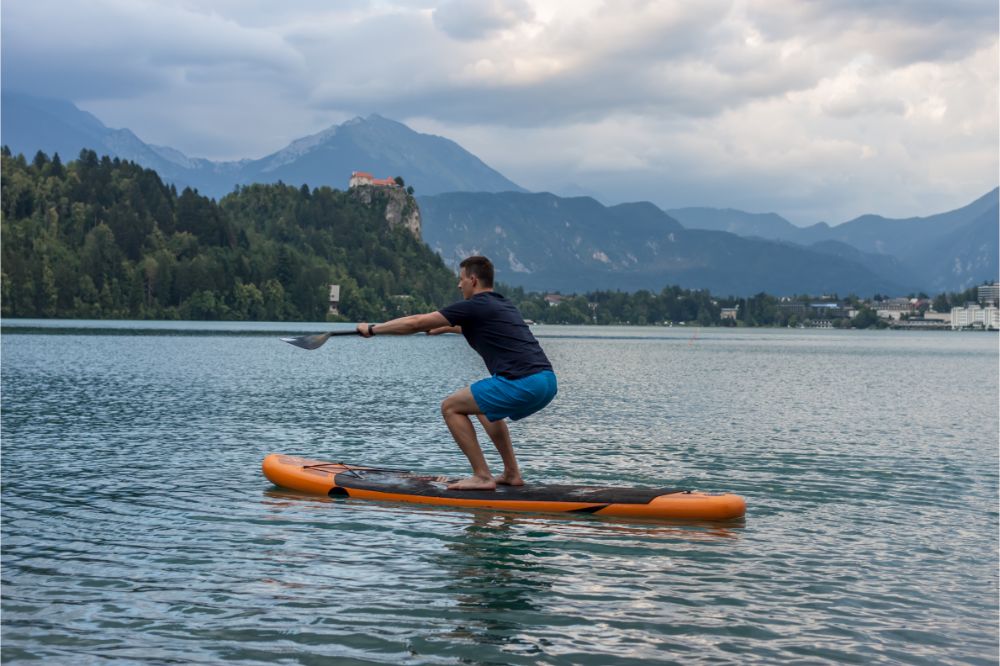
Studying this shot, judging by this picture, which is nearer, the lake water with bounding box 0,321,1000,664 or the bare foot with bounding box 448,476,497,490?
the lake water with bounding box 0,321,1000,664

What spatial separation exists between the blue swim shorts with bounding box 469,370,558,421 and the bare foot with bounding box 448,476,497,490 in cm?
158

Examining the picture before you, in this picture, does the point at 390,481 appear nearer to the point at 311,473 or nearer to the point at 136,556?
the point at 311,473

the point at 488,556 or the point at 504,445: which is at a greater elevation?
the point at 504,445

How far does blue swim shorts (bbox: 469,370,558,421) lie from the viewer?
15.1 metres

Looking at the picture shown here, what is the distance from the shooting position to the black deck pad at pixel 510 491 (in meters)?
15.9

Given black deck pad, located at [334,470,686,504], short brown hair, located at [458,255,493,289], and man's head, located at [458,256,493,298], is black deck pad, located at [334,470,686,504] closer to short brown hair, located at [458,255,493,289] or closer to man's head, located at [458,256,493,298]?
man's head, located at [458,256,493,298]

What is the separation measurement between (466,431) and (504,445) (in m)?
0.75

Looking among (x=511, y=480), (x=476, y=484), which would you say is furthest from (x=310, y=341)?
(x=511, y=480)

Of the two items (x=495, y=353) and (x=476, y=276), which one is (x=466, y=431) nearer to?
(x=495, y=353)

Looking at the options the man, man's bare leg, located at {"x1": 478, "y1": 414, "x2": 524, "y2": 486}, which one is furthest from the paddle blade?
man's bare leg, located at {"x1": 478, "y1": 414, "x2": 524, "y2": 486}

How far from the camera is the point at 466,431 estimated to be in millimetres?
15633

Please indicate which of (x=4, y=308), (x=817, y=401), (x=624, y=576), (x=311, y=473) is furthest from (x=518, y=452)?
(x=4, y=308)

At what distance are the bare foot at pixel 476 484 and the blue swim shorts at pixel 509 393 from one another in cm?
158

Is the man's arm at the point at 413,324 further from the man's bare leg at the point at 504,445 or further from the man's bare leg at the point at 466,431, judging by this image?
the man's bare leg at the point at 504,445
